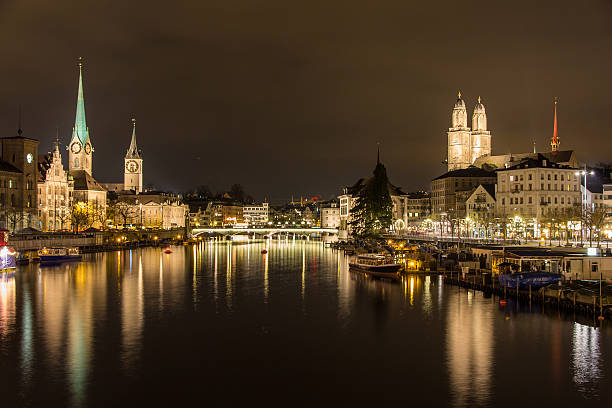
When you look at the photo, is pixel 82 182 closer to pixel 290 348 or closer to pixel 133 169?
pixel 133 169

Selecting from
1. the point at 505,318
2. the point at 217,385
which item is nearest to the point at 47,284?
the point at 217,385

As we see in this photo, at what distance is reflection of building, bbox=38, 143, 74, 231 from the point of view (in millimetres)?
106938

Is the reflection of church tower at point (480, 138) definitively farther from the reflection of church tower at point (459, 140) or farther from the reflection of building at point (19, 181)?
the reflection of building at point (19, 181)

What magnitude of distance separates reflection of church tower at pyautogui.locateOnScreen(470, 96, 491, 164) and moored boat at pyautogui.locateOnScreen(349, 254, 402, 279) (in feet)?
391

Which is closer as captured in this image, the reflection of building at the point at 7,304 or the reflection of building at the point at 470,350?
the reflection of building at the point at 470,350

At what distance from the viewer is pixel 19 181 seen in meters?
97.1

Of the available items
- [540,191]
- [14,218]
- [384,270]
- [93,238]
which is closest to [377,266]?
[384,270]

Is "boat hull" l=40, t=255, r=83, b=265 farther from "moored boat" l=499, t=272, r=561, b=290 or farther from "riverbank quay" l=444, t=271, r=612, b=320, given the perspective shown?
"moored boat" l=499, t=272, r=561, b=290

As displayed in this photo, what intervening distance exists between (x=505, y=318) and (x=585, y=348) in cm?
780

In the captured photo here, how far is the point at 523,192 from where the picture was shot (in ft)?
319

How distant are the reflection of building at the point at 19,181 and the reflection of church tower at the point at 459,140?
116m

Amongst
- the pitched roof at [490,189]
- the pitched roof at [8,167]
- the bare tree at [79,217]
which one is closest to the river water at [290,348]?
the pitched roof at [8,167]

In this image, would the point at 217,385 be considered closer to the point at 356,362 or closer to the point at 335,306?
the point at 356,362

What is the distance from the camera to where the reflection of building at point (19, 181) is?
93000mm
